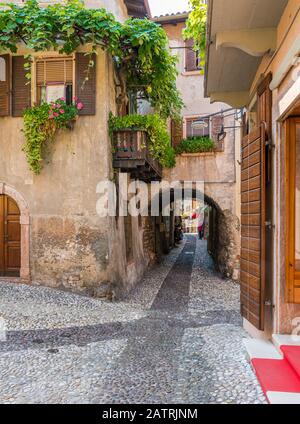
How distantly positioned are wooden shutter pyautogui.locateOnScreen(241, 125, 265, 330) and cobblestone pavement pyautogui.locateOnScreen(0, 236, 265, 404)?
24.4 inches

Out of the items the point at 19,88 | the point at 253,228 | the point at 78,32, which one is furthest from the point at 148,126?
the point at 253,228

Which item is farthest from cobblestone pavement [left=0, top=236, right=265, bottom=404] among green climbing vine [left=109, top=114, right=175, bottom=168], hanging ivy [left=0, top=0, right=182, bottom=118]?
hanging ivy [left=0, top=0, right=182, bottom=118]

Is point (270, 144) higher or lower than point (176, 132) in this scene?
lower

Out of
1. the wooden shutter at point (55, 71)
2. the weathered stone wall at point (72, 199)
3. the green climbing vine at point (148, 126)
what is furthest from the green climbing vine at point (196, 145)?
the wooden shutter at point (55, 71)

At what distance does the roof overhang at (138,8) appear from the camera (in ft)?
34.0

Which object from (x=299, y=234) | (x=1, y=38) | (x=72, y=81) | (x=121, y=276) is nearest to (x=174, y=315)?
(x=121, y=276)

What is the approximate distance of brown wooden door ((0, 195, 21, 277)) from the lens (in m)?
8.27

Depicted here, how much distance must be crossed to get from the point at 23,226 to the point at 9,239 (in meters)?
0.77

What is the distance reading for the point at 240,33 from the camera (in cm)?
402

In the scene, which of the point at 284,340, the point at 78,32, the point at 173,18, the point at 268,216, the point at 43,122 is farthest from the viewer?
the point at 173,18

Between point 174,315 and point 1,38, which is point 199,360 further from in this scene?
point 1,38

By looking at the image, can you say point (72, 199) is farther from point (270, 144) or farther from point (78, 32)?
point (270, 144)

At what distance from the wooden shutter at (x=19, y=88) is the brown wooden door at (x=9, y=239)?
215cm

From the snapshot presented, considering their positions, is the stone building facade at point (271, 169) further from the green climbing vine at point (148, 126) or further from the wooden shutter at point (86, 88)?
the wooden shutter at point (86, 88)
